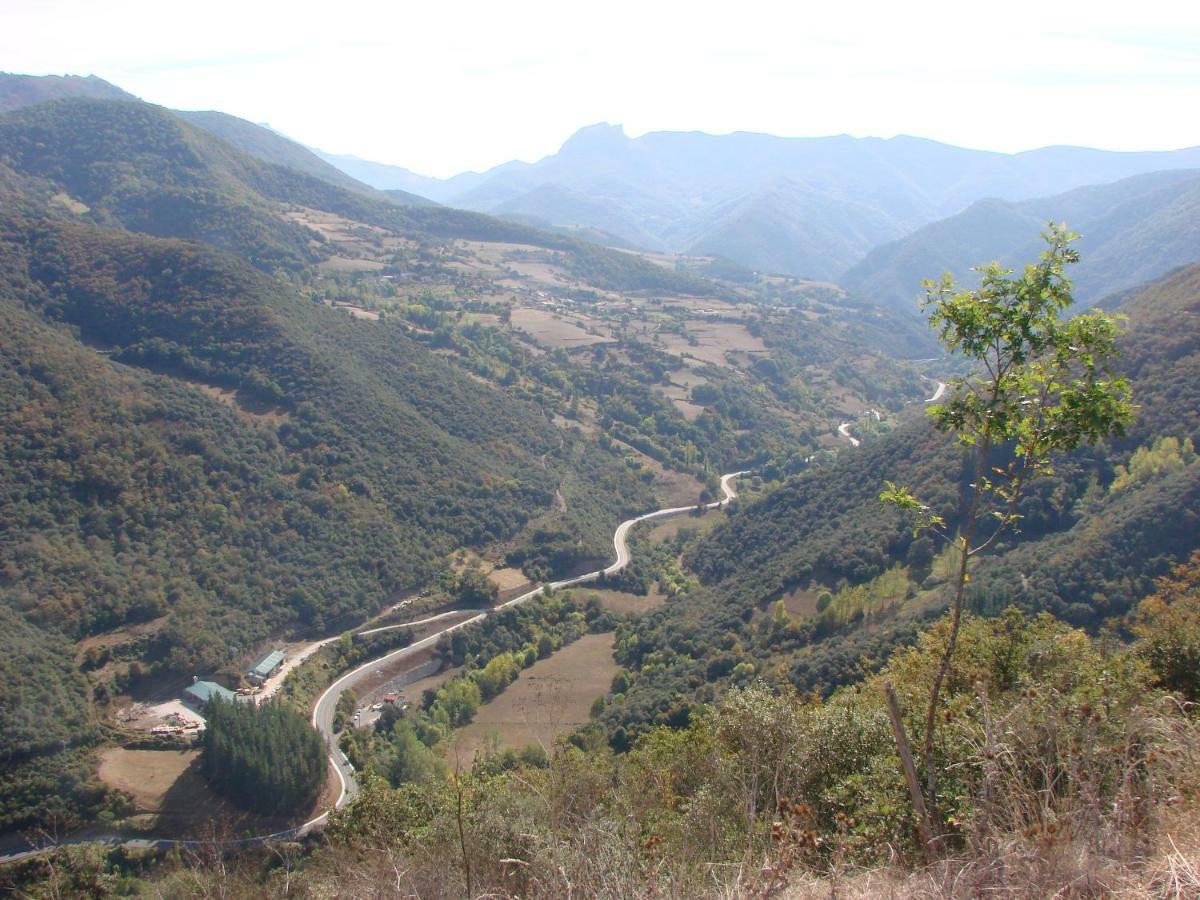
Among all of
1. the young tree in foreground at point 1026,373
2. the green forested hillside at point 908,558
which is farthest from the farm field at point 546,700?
the young tree in foreground at point 1026,373

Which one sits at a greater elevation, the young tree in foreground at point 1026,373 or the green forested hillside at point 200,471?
the young tree in foreground at point 1026,373

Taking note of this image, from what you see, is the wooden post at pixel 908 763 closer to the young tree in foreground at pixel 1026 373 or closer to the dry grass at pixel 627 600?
the young tree in foreground at pixel 1026 373

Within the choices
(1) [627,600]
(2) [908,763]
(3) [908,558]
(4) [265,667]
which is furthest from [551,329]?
(2) [908,763]

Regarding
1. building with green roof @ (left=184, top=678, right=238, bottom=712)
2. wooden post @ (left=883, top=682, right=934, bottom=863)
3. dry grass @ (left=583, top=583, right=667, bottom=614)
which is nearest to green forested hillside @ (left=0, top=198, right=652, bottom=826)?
building with green roof @ (left=184, top=678, right=238, bottom=712)

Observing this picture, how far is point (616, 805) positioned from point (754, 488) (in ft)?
266

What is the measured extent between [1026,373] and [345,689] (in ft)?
155

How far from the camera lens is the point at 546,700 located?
4694cm

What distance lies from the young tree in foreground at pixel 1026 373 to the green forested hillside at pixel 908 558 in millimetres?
22437

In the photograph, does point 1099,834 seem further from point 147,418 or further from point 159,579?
point 147,418

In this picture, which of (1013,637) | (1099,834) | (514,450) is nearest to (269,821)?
(1013,637)

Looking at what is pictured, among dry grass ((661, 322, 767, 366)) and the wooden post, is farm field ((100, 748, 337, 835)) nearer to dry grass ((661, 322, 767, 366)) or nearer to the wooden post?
the wooden post

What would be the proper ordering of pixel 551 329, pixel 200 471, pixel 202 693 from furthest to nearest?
pixel 551 329
pixel 200 471
pixel 202 693

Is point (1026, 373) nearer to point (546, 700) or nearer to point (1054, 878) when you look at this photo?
point (1054, 878)

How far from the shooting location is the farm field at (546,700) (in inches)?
1667
